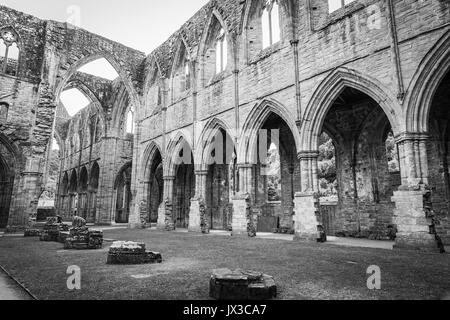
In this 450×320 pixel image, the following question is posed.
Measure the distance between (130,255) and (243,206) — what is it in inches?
277

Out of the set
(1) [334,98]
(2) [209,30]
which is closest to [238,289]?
(1) [334,98]

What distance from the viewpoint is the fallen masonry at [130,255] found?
5.01 meters

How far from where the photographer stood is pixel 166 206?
53.7 feet

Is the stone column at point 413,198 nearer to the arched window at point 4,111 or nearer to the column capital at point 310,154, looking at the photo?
the column capital at point 310,154

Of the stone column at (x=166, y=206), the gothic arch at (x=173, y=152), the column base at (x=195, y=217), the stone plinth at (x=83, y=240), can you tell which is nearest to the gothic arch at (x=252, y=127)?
the column base at (x=195, y=217)

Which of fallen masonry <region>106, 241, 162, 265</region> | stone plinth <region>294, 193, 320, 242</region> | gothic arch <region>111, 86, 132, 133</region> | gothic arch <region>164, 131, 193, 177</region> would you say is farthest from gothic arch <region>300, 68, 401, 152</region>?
gothic arch <region>111, 86, 132, 133</region>

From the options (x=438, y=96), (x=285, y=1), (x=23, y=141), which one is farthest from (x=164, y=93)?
(x=438, y=96)

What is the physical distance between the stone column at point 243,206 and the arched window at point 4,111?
12800 millimetres

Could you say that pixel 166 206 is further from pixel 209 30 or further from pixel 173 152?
pixel 209 30

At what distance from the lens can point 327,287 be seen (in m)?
3.45

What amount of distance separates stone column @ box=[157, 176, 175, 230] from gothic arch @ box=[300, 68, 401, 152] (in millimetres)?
8888

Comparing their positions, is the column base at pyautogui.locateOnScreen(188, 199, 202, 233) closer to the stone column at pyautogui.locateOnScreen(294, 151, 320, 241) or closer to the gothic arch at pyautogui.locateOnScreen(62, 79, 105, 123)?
the stone column at pyautogui.locateOnScreen(294, 151, 320, 241)

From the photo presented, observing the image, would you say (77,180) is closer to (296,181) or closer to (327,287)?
(296,181)

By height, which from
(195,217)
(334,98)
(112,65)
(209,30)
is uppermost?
(112,65)
